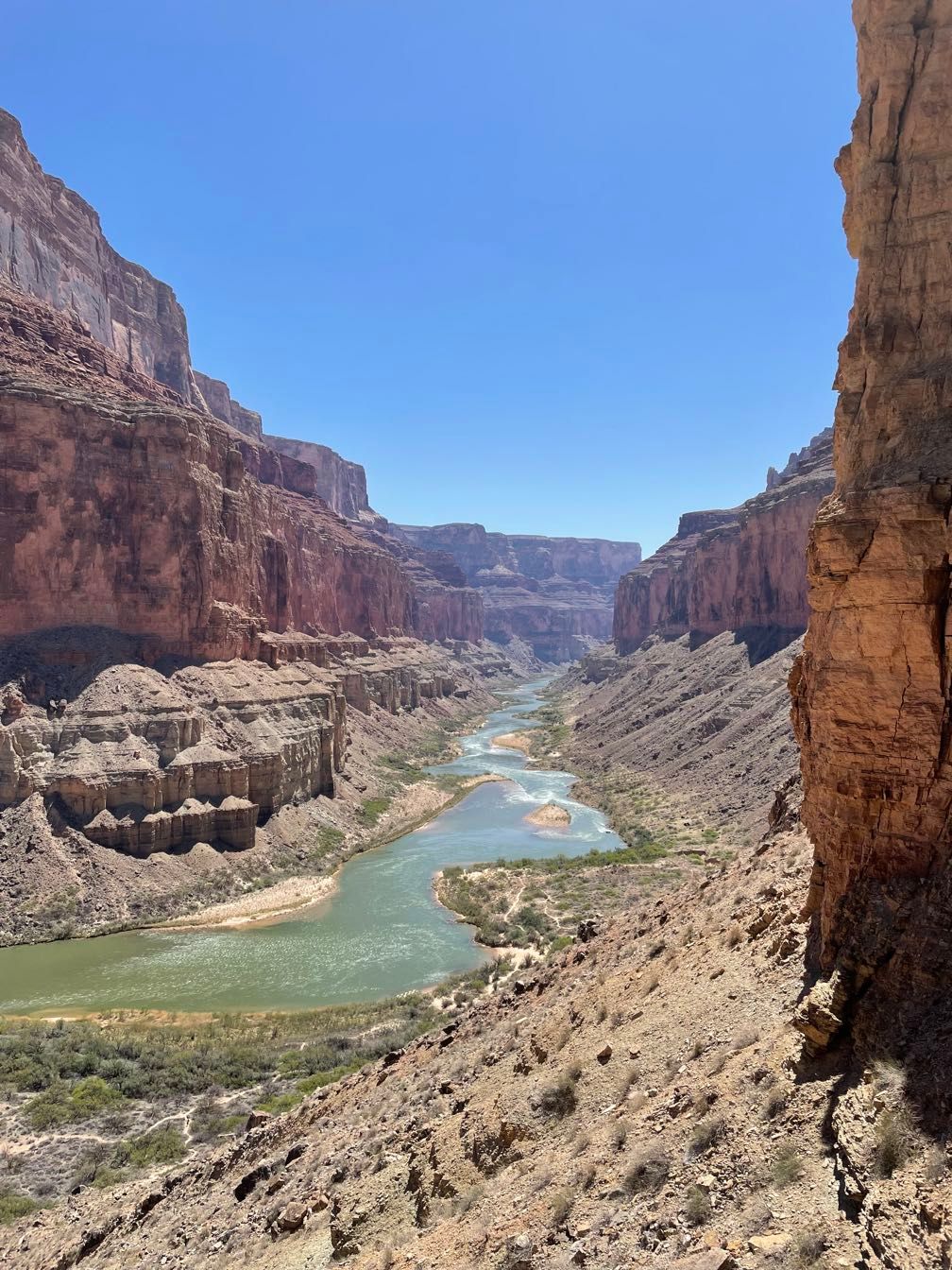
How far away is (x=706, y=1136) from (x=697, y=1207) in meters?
0.97

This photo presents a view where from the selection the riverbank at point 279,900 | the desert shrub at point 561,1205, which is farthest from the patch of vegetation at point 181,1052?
the desert shrub at point 561,1205

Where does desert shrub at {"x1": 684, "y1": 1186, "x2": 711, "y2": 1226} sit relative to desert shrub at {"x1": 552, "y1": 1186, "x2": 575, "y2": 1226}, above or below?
above

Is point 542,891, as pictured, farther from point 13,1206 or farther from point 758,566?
point 758,566

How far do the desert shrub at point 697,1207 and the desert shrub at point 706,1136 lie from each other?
23.4 inches

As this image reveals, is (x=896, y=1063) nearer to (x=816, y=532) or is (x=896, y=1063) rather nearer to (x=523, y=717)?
(x=816, y=532)

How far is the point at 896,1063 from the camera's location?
23.8 feet

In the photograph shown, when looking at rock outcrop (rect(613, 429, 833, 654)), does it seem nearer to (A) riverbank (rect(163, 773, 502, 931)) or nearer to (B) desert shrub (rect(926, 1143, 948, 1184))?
(A) riverbank (rect(163, 773, 502, 931))

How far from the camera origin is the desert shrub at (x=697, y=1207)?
6.98 meters

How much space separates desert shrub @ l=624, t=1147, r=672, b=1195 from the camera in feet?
25.9

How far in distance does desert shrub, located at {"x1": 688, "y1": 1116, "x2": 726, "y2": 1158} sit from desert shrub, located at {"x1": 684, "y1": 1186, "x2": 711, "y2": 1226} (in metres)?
0.60

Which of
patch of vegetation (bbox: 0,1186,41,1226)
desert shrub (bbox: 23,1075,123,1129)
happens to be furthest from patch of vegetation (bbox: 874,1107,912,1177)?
desert shrub (bbox: 23,1075,123,1129)

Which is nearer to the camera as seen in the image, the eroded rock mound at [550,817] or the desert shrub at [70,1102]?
the desert shrub at [70,1102]

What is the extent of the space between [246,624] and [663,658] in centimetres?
6650

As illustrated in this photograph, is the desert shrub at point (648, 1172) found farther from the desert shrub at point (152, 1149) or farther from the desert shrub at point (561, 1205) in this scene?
the desert shrub at point (152, 1149)
